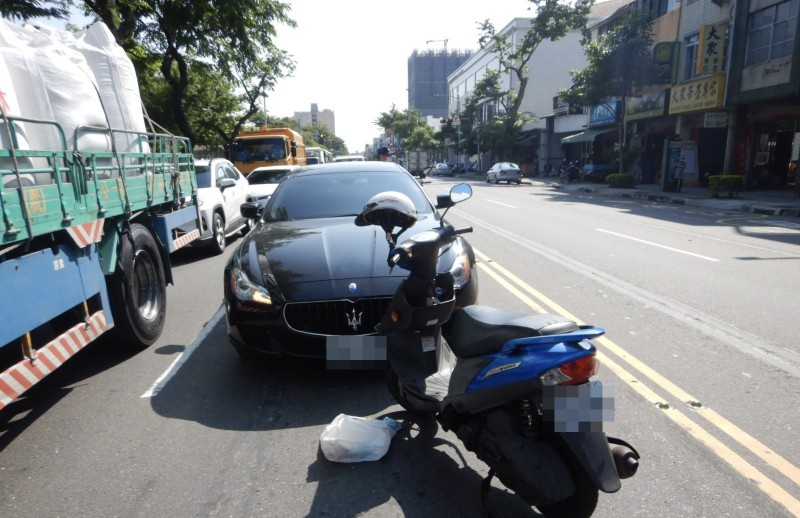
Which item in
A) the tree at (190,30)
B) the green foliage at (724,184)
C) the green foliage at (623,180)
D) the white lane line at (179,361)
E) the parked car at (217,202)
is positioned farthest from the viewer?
the green foliage at (623,180)

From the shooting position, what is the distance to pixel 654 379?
4.00m

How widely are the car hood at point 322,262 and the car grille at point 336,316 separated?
56mm

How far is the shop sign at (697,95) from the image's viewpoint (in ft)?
72.0

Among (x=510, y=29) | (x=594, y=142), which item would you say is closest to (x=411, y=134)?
(x=510, y=29)

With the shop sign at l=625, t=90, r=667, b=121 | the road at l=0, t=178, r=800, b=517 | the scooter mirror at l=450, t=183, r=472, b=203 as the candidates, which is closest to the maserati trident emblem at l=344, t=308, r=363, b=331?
the road at l=0, t=178, r=800, b=517

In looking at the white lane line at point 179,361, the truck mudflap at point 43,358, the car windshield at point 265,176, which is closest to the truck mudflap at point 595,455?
the truck mudflap at point 43,358

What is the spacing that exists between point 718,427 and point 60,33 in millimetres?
6207

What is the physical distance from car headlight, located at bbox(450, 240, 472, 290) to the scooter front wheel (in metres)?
0.98

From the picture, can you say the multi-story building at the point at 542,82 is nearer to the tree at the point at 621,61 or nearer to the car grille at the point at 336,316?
the tree at the point at 621,61

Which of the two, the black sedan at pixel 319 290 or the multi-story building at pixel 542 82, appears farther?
the multi-story building at pixel 542 82

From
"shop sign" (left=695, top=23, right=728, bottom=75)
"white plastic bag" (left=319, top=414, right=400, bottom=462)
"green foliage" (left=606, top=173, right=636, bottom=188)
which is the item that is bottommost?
"green foliage" (left=606, top=173, right=636, bottom=188)

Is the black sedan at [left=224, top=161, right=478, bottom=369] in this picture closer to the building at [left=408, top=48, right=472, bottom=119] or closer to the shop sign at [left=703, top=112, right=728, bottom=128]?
the shop sign at [left=703, top=112, right=728, bottom=128]

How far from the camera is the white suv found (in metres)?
9.52

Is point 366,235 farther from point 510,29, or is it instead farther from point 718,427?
point 510,29
